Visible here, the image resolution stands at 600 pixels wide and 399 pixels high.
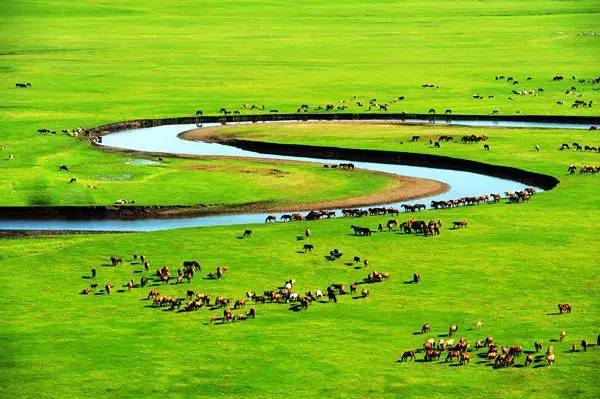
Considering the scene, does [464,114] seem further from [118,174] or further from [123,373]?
[123,373]

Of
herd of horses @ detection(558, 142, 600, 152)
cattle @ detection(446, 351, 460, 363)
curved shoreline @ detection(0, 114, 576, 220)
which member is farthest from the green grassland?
herd of horses @ detection(558, 142, 600, 152)

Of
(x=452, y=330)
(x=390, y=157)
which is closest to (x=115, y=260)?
(x=452, y=330)

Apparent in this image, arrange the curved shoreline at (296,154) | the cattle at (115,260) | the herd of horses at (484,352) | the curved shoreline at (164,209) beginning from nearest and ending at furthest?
1. the herd of horses at (484,352)
2. the cattle at (115,260)
3. the curved shoreline at (164,209)
4. the curved shoreline at (296,154)

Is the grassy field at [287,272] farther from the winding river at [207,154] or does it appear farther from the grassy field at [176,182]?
the winding river at [207,154]

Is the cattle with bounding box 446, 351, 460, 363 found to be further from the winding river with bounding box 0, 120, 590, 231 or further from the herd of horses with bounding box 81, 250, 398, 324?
the winding river with bounding box 0, 120, 590, 231

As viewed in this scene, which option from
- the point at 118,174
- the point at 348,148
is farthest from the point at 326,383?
the point at 348,148

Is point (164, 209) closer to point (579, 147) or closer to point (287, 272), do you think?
point (287, 272)

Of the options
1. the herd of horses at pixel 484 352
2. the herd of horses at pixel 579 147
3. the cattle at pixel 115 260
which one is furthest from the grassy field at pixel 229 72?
the herd of horses at pixel 484 352

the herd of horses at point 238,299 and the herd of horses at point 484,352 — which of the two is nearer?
the herd of horses at point 484,352
